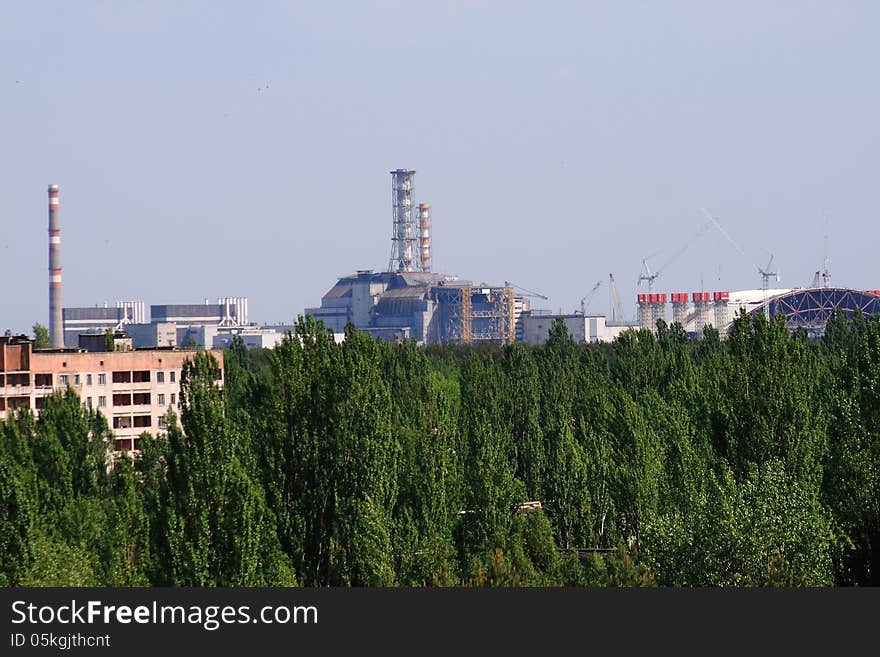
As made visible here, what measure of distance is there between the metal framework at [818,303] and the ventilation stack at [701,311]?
868 centimetres

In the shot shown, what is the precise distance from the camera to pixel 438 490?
3606 cm

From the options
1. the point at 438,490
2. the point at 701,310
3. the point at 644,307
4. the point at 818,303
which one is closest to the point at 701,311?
the point at 701,310

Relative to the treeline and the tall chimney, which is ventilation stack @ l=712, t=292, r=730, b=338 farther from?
the treeline

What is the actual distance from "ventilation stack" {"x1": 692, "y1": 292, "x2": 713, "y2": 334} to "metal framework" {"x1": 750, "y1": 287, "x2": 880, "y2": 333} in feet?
28.5

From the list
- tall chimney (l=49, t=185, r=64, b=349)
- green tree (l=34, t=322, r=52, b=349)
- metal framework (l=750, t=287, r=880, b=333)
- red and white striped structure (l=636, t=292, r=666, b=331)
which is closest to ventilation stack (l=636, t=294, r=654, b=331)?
red and white striped structure (l=636, t=292, r=666, b=331)

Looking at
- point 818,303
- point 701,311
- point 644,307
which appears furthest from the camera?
point 644,307

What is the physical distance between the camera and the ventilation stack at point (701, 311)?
Result: 192500mm

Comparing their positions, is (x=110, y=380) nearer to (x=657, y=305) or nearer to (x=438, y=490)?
(x=438, y=490)

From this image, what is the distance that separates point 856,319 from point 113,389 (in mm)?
37236

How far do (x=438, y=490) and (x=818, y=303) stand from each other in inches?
6120

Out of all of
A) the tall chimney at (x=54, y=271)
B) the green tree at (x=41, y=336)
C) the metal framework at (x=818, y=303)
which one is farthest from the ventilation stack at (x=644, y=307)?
the green tree at (x=41, y=336)

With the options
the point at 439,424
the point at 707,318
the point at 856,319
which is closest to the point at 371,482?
the point at 439,424

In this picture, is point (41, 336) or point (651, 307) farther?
point (651, 307)

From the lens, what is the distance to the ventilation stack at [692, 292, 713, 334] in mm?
192500
